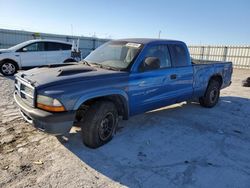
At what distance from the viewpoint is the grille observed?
3580 mm

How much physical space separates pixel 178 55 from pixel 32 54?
833cm

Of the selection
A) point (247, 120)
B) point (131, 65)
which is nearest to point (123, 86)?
point (131, 65)

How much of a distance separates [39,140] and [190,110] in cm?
415

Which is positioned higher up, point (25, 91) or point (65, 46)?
point (65, 46)

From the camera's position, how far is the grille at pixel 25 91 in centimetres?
358

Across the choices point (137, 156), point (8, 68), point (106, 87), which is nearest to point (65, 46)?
point (8, 68)

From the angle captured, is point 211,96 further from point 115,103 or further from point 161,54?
point 115,103

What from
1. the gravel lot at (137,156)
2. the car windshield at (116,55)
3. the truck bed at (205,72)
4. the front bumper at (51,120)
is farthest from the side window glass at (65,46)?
the front bumper at (51,120)

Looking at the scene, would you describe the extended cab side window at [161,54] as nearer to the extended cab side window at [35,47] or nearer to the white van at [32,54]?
the white van at [32,54]

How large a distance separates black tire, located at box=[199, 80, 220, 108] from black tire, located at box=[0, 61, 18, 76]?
8610 mm

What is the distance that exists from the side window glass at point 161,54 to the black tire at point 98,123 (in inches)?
58.2

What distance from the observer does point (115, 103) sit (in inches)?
167

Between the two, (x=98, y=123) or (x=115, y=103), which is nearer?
(x=98, y=123)

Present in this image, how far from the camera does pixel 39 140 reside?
422 centimetres
